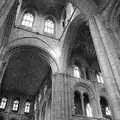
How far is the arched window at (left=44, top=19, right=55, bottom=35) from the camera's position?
15258 millimetres

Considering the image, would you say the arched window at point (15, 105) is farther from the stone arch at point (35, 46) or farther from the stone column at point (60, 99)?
the stone column at point (60, 99)

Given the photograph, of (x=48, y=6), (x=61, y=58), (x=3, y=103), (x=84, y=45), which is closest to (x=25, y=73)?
(x=3, y=103)

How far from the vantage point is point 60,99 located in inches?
384

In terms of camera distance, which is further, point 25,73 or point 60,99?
point 25,73

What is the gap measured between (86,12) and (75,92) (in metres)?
7.34

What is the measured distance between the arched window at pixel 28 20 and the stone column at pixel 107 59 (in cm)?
898

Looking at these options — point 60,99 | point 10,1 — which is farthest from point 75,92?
point 10,1

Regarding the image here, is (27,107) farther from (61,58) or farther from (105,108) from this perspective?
(105,108)

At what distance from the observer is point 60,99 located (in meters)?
9.77

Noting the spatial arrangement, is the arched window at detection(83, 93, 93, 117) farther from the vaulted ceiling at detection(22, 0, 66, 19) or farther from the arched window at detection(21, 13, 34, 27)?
the vaulted ceiling at detection(22, 0, 66, 19)

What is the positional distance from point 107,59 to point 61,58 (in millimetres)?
7223

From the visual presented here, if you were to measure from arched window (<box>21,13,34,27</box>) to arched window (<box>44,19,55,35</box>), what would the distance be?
1.67 meters

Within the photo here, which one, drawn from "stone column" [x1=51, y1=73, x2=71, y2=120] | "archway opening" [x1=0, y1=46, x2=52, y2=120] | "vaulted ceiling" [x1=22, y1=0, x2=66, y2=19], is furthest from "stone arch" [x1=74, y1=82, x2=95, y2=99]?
"vaulted ceiling" [x1=22, y1=0, x2=66, y2=19]

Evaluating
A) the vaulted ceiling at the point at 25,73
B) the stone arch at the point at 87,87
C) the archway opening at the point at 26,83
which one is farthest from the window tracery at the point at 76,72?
the vaulted ceiling at the point at 25,73
